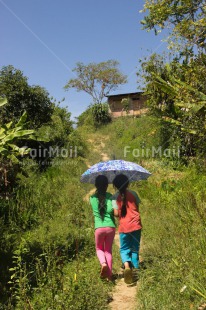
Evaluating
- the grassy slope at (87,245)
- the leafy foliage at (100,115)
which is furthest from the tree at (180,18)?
the leafy foliage at (100,115)

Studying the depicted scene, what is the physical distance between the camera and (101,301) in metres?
4.17

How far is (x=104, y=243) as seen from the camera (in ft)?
16.5

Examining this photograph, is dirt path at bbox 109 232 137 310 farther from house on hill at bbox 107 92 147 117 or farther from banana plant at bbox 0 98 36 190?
house on hill at bbox 107 92 147 117

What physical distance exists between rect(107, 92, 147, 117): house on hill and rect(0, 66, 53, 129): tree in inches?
654

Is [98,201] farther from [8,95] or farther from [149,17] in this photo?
[149,17]

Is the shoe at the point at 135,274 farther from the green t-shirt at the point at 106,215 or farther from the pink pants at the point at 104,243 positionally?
the green t-shirt at the point at 106,215

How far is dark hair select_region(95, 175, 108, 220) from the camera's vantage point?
4.91m

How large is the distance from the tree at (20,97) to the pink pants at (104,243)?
10.4 m

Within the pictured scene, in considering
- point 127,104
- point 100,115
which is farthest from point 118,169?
point 127,104

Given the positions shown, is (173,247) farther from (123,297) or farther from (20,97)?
(20,97)

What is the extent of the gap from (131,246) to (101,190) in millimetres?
→ 1027

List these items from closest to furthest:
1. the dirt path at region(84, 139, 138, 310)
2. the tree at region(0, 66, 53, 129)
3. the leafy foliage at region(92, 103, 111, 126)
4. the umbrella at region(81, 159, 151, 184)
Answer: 1. the dirt path at region(84, 139, 138, 310)
2. the umbrella at region(81, 159, 151, 184)
3. the tree at region(0, 66, 53, 129)
4. the leafy foliage at region(92, 103, 111, 126)

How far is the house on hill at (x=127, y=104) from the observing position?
3244 cm

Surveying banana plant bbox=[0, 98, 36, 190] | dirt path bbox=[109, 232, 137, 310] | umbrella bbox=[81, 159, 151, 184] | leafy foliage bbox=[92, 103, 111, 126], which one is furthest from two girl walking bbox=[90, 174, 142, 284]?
leafy foliage bbox=[92, 103, 111, 126]
